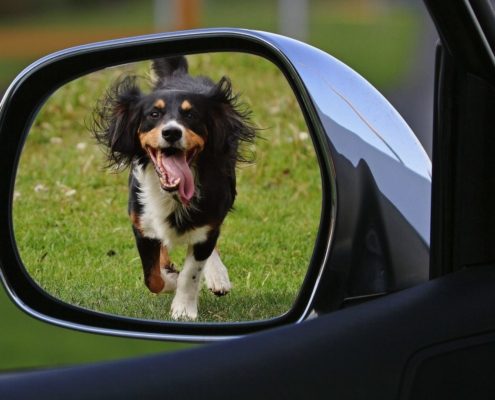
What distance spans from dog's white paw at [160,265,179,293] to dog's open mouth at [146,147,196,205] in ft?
0.31

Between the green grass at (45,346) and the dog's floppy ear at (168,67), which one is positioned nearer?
the dog's floppy ear at (168,67)

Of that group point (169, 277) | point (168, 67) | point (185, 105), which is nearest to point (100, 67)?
point (168, 67)

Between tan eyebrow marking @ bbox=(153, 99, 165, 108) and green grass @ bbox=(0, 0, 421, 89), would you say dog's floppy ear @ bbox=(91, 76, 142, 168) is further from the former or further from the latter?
green grass @ bbox=(0, 0, 421, 89)

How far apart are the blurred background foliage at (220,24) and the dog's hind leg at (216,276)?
15.7 m

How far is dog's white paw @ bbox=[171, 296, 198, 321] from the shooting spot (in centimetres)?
161

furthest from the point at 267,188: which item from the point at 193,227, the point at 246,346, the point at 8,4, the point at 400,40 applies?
the point at 8,4

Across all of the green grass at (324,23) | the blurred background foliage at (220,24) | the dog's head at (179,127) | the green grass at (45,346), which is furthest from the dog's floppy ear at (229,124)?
the green grass at (324,23)

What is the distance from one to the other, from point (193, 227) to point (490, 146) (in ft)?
1.30

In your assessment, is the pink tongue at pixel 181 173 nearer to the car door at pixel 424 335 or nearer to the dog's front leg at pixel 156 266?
the dog's front leg at pixel 156 266

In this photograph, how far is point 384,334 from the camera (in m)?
1.55

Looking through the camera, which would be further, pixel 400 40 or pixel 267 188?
pixel 400 40

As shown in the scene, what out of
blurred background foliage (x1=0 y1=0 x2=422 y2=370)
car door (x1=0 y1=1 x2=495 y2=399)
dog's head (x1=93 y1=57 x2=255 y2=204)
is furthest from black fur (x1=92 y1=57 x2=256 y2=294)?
blurred background foliage (x1=0 y1=0 x2=422 y2=370)

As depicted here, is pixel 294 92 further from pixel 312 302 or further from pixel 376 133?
pixel 312 302

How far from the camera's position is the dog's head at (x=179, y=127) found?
1592 millimetres
